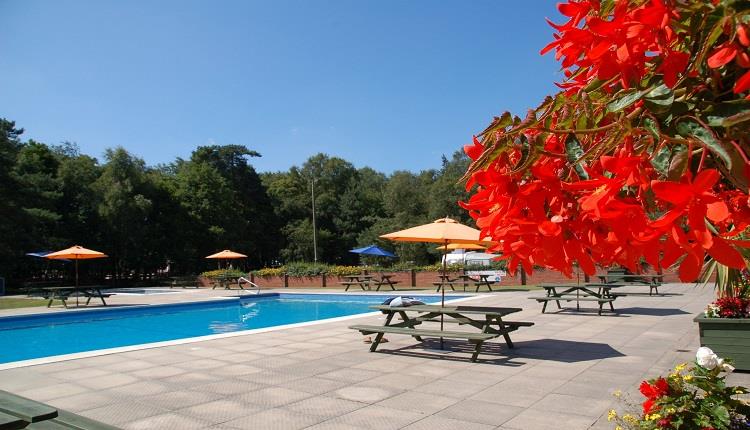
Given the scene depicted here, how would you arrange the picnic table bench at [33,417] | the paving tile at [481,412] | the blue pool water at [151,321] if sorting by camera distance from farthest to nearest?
the blue pool water at [151,321] < the paving tile at [481,412] < the picnic table bench at [33,417]

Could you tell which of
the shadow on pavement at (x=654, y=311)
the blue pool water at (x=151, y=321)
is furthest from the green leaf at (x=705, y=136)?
the shadow on pavement at (x=654, y=311)

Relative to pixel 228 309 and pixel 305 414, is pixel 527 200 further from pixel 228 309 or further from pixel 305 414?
pixel 228 309

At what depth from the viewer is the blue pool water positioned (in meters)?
11.8

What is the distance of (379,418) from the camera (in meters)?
4.72

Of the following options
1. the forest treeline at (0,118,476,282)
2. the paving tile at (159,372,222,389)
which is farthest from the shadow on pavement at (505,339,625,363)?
the forest treeline at (0,118,476,282)

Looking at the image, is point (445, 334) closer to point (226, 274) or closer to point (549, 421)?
point (549, 421)

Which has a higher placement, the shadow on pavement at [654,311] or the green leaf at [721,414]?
the green leaf at [721,414]

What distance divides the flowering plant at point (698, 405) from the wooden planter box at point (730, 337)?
333 centimetres

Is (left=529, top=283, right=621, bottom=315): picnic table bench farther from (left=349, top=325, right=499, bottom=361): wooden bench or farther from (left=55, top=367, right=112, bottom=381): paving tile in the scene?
(left=55, top=367, right=112, bottom=381): paving tile

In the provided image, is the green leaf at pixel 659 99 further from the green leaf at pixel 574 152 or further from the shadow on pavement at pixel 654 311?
the shadow on pavement at pixel 654 311

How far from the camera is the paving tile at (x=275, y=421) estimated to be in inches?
178

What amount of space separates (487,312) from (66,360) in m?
5.90

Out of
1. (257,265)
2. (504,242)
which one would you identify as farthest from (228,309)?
(257,265)

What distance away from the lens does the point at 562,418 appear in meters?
4.59
